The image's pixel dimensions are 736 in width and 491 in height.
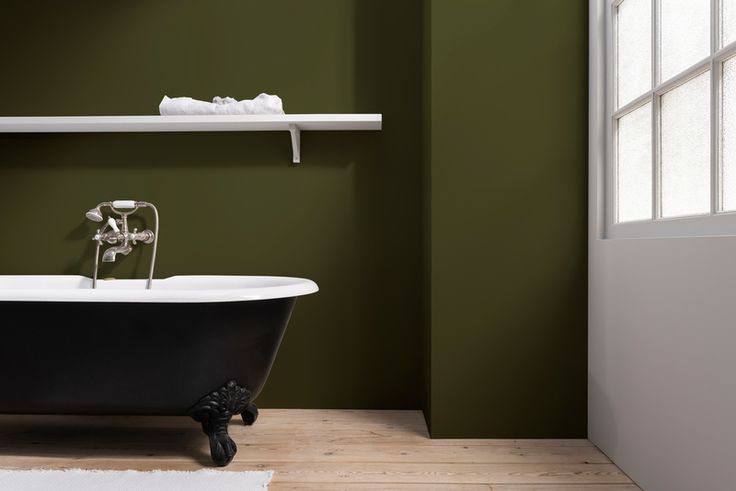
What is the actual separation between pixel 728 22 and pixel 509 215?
0.93 metres

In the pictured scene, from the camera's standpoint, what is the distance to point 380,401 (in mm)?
2535

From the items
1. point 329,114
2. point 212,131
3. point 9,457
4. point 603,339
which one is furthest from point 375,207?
point 9,457

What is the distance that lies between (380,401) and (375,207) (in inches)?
33.5

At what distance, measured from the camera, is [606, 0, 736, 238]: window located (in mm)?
1353

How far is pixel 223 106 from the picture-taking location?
7.66 ft

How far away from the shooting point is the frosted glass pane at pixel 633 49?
1.74m

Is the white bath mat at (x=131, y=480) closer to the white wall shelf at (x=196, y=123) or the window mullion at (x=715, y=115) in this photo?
the white wall shelf at (x=196, y=123)

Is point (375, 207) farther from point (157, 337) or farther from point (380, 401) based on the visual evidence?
point (157, 337)

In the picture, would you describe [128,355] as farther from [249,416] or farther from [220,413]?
[249,416]

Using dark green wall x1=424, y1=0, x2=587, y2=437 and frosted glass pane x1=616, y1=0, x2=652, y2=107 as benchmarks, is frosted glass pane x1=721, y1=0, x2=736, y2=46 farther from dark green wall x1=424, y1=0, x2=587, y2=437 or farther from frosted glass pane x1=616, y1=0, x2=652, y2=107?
dark green wall x1=424, y1=0, x2=587, y2=437

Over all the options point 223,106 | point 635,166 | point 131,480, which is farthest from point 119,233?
point 635,166

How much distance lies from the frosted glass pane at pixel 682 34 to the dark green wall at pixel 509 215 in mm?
472

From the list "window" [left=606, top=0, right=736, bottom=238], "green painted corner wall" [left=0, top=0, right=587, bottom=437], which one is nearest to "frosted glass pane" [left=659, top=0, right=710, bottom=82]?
"window" [left=606, top=0, right=736, bottom=238]

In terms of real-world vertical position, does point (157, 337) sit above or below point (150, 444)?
above
